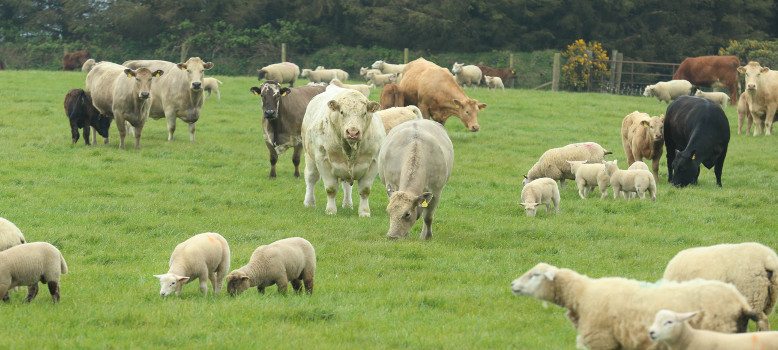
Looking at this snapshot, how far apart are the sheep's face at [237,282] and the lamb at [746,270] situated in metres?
3.96

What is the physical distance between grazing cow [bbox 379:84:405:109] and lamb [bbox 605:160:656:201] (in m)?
9.44

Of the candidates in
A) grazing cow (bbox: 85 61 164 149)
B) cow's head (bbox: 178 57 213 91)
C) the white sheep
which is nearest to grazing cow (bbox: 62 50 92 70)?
cow's head (bbox: 178 57 213 91)

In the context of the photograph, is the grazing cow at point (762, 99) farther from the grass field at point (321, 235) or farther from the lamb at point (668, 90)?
the lamb at point (668, 90)

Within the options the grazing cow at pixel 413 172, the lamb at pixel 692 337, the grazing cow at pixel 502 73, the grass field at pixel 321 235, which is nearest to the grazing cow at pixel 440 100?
the grass field at pixel 321 235

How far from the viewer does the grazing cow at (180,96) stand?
85.5ft

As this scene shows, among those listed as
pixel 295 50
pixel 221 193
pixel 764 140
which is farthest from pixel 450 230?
pixel 295 50

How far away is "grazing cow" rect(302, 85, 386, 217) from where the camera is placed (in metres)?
16.5

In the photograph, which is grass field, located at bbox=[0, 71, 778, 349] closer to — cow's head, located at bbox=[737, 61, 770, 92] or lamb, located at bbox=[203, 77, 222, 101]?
cow's head, located at bbox=[737, 61, 770, 92]

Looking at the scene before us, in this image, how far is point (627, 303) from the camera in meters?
8.18

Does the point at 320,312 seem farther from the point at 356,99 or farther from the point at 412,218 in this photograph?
the point at 356,99

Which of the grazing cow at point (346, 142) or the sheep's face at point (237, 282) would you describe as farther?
the grazing cow at point (346, 142)

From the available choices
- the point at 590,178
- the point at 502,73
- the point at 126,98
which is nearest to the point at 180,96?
the point at 126,98

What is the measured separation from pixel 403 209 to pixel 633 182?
575cm

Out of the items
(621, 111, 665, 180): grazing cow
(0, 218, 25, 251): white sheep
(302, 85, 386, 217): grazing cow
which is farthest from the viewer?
(621, 111, 665, 180): grazing cow
